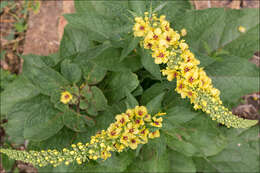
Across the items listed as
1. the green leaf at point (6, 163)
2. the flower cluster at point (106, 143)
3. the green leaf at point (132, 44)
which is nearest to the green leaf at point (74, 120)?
the flower cluster at point (106, 143)

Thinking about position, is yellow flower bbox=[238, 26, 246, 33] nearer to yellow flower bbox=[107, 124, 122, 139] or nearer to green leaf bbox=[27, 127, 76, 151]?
yellow flower bbox=[107, 124, 122, 139]

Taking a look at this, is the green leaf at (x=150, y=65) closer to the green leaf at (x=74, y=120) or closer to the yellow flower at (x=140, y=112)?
the yellow flower at (x=140, y=112)

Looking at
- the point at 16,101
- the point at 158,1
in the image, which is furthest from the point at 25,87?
the point at 158,1

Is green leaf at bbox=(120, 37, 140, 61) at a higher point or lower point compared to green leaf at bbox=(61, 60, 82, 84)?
higher

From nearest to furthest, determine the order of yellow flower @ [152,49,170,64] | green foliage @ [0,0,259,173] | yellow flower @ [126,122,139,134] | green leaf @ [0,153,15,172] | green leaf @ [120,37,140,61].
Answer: yellow flower @ [152,49,170,64], yellow flower @ [126,122,139,134], green leaf @ [120,37,140,61], green foliage @ [0,0,259,173], green leaf @ [0,153,15,172]

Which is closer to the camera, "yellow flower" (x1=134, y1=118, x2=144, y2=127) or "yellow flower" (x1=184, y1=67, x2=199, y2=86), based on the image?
"yellow flower" (x1=184, y1=67, x2=199, y2=86)

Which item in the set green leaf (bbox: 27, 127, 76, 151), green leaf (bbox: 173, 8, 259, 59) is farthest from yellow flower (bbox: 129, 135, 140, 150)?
green leaf (bbox: 173, 8, 259, 59)

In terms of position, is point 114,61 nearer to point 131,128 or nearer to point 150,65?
point 150,65

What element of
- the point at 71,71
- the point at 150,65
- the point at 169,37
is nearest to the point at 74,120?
the point at 71,71

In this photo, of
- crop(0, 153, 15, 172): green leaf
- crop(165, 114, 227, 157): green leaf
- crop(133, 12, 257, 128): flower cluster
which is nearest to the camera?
crop(133, 12, 257, 128): flower cluster
